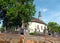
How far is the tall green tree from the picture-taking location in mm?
52469

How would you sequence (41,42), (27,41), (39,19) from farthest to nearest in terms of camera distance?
(39,19), (41,42), (27,41)

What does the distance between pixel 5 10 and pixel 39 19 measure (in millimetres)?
57594

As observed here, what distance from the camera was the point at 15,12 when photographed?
2078 inches

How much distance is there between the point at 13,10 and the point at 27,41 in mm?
48119

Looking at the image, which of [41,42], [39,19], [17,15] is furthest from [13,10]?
[39,19]

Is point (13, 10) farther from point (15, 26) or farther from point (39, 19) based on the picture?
point (39, 19)

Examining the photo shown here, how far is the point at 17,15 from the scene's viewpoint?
53250 millimetres

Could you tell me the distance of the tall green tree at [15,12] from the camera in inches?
2066

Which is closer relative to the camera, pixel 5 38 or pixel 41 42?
pixel 5 38

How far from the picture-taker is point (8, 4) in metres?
54.0

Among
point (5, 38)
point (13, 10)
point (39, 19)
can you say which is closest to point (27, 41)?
point (5, 38)

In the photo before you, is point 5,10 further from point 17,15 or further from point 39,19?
point 39,19

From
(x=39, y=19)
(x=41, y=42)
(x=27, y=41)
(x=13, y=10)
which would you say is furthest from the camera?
(x=39, y=19)

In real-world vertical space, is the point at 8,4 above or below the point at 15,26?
above
